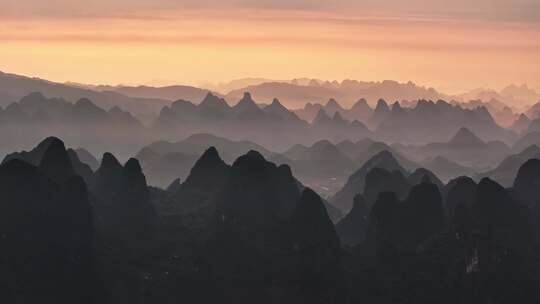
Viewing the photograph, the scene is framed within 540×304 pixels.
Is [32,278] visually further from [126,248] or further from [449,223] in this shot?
[449,223]

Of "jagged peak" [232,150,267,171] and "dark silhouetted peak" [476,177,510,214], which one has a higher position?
"jagged peak" [232,150,267,171]

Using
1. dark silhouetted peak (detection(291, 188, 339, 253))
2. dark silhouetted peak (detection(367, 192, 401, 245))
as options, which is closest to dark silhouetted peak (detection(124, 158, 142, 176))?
dark silhouetted peak (detection(291, 188, 339, 253))

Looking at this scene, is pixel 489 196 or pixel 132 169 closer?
pixel 489 196

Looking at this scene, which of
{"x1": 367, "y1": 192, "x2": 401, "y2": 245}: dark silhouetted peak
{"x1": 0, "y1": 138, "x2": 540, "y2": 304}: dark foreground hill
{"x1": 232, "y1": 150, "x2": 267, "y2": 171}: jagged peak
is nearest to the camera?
{"x1": 0, "y1": 138, "x2": 540, "y2": 304}: dark foreground hill

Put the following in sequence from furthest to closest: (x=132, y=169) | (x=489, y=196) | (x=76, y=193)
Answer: (x=132, y=169) → (x=489, y=196) → (x=76, y=193)

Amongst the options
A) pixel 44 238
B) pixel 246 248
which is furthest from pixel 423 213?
pixel 44 238

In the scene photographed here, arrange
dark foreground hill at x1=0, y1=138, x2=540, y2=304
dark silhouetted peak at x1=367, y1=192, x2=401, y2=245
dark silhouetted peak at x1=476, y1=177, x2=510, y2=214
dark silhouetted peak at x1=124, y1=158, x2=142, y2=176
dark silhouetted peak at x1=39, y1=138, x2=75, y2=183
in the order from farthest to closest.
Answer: dark silhouetted peak at x1=124, y1=158, x2=142, y2=176 < dark silhouetted peak at x1=39, y1=138, x2=75, y2=183 < dark silhouetted peak at x1=367, y1=192, x2=401, y2=245 < dark silhouetted peak at x1=476, y1=177, x2=510, y2=214 < dark foreground hill at x1=0, y1=138, x2=540, y2=304

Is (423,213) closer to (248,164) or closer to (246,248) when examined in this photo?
(248,164)

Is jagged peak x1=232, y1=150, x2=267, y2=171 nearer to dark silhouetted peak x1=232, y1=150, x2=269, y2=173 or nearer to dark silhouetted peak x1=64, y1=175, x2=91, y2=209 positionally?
dark silhouetted peak x1=232, y1=150, x2=269, y2=173

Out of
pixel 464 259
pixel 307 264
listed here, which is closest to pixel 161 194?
pixel 307 264
